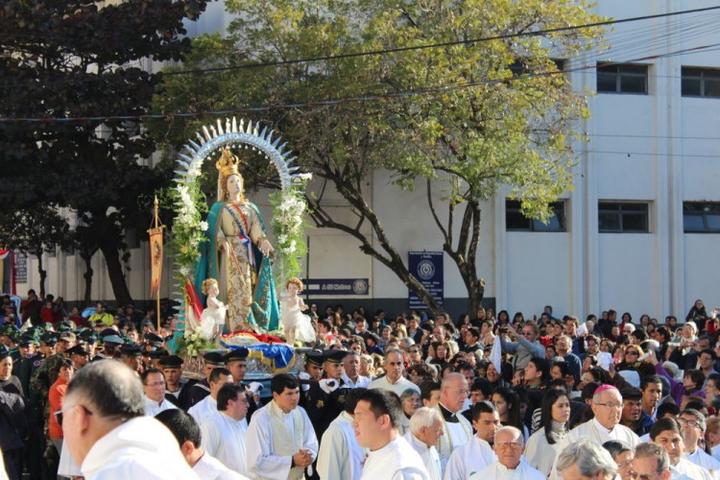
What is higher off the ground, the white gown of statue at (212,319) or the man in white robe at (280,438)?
the white gown of statue at (212,319)

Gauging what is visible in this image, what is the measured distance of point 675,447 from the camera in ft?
28.3

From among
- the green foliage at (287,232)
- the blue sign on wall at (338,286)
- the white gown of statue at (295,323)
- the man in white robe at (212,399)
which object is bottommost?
the man in white robe at (212,399)

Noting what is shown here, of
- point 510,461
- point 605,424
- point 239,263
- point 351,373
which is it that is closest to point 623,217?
point 239,263

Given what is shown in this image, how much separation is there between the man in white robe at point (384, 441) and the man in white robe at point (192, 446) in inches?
29.1

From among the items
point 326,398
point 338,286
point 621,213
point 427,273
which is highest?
point 621,213

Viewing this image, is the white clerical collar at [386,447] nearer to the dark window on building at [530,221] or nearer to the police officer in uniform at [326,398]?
the police officer in uniform at [326,398]

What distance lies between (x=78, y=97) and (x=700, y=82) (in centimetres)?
1621

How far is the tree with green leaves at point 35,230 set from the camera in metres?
34.2

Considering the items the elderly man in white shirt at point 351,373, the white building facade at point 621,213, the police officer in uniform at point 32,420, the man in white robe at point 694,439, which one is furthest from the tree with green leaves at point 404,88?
the man in white robe at point 694,439

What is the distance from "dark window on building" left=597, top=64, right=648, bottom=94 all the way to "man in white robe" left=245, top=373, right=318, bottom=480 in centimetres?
2434

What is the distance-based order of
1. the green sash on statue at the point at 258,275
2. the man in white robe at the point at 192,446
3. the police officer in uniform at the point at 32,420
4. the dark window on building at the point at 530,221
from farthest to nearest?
the dark window on building at the point at 530,221 < the green sash on statue at the point at 258,275 < the police officer in uniform at the point at 32,420 < the man in white robe at the point at 192,446

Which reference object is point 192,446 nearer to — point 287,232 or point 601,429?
point 601,429

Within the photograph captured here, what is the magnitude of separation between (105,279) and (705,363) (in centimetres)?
Answer: 2767

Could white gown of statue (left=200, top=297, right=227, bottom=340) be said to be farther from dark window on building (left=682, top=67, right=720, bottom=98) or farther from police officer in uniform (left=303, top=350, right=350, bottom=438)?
dark window on building (left=682, top=67, right=720, bottom=98)
